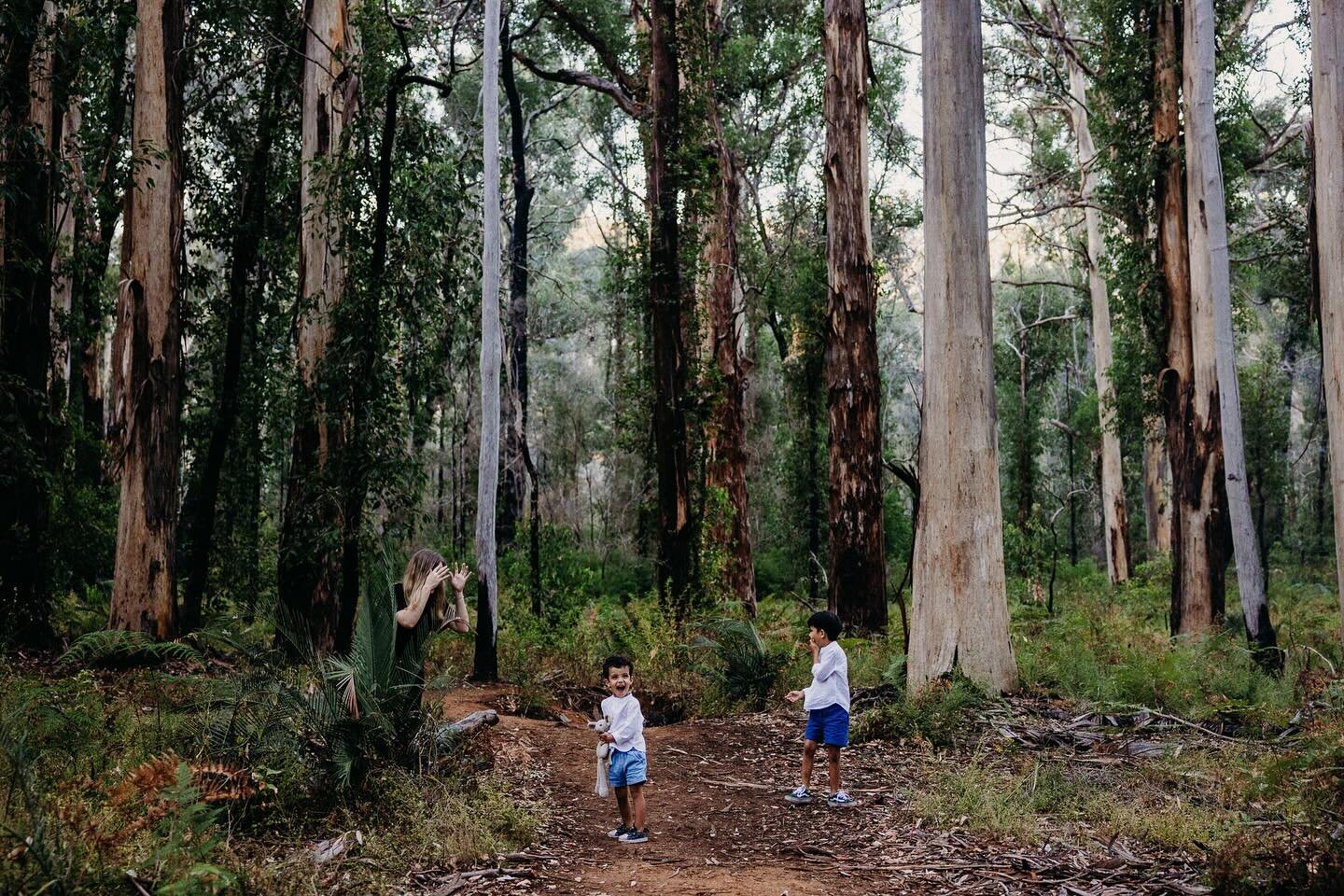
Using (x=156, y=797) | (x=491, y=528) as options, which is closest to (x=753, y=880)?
(x=156, y=797)

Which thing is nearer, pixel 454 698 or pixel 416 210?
pixel 454 698

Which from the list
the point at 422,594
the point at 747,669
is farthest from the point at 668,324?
the point at 422,594

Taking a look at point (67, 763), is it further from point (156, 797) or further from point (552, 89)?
point (552, 89)

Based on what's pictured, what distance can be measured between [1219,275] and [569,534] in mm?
9481

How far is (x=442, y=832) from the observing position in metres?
5.64

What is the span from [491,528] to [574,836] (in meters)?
5.84

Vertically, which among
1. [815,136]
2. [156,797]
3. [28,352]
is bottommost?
[156,797]

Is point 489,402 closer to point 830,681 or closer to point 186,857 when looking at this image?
point 830,681

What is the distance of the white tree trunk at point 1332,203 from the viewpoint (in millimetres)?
6340

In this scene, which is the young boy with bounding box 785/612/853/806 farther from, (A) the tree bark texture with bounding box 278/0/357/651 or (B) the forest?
(A) the tree bark texture with bounding box 278/0/357/651

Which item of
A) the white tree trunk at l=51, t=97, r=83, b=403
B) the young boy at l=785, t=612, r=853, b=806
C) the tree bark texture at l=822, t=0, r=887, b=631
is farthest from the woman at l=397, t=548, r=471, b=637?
the tree bark texture at l=822, t=0, r=887, b=631

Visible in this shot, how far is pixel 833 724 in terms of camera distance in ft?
22.2

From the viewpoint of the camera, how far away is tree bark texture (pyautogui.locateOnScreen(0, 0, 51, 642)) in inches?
425

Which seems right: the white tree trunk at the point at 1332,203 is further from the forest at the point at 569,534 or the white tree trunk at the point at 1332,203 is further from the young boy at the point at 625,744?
the young boy at the point at 625,744
